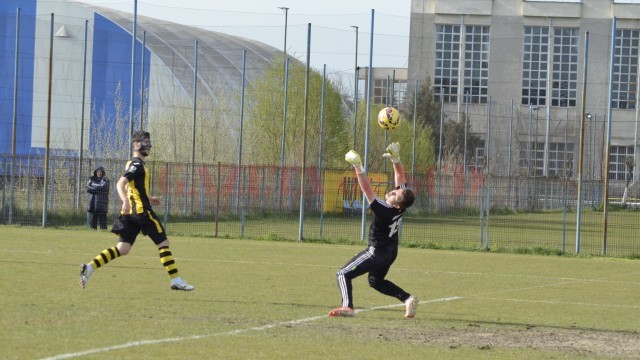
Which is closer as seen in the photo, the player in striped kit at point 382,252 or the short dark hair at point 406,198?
the short dark hair at point 406,198

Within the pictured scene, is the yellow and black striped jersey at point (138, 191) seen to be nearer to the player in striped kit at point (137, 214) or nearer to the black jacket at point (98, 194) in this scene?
the player in striped kit at point (137, 214)

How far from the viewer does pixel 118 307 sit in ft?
42.4

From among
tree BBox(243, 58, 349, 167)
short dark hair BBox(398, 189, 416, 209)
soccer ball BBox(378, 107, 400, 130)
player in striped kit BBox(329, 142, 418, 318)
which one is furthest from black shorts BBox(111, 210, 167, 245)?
tree BBox(243, 58, 349, 167)

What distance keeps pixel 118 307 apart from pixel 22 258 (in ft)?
26.1

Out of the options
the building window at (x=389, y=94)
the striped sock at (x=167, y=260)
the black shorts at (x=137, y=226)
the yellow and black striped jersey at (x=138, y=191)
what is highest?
the building window at (x=389, y=94)

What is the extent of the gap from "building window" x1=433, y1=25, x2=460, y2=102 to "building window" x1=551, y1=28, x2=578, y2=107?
288 inches

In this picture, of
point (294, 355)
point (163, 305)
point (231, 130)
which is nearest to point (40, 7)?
point (231, 130)

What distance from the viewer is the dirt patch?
36.2 ft

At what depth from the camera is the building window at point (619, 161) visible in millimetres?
60562

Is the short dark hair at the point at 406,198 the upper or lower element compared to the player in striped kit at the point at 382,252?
upper

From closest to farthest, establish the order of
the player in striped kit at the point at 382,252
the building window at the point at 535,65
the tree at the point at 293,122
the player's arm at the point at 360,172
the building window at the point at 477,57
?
1. the player's arm at the point at 360,172
2. the player in striped kit at the point at 382,252
3. the tree at the point at 293,122
4. the building window at the point at 535,65
5. the building window at the point at 477,57

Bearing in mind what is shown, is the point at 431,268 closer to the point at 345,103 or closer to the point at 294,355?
the point at 294,355

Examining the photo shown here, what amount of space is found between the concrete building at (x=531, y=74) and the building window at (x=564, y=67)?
0.21ft

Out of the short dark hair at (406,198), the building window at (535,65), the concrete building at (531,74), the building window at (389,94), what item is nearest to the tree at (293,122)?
the building window at (389,94)
